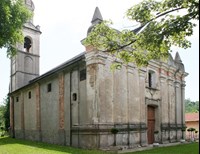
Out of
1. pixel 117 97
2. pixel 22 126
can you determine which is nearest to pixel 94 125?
pixel 117 97

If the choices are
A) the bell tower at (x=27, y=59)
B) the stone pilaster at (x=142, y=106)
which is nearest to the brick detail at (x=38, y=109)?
the bell tower at (x=27, y=59)

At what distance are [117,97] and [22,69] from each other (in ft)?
55.7

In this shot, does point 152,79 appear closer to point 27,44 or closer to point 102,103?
point 102,103

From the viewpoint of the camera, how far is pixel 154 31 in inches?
364

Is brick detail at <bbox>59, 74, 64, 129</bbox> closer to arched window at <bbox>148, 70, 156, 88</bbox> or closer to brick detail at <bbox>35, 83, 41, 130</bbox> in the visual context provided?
brick detail at <bbox>35, 83, 41, 130</bbox>

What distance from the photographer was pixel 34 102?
25594 millimetres

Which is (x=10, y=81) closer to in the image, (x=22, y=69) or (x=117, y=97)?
(x=22, y=69)

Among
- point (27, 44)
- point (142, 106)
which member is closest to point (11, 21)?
point (142, 106)

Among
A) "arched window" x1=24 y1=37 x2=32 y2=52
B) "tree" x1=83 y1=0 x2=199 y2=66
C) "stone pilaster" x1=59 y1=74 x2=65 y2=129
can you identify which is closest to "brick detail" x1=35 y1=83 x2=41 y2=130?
"stone pilaster" x1=59 y1=74 x2=65 y2=129

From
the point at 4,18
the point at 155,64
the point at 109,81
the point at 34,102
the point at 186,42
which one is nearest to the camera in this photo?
the point at 186,42

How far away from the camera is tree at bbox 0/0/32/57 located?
12.3 metres

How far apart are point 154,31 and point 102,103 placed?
347 inches

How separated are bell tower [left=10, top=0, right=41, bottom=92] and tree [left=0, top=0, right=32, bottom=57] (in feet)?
59.6

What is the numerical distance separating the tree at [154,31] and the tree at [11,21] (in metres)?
4.19
